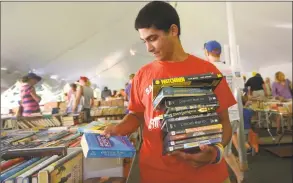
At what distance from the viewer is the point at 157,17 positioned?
0.76m

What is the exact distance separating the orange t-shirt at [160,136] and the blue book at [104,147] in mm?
77

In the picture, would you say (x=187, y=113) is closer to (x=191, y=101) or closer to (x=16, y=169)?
(x=191, y=101)

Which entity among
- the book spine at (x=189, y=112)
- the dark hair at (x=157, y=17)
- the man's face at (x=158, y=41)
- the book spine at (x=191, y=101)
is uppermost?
the dark hair at (x=157, y=17)

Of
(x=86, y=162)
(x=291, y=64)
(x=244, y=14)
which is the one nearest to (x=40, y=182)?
(x=86, y=162)

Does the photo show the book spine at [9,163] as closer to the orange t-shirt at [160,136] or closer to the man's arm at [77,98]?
the orange t-shirt at [160,136]

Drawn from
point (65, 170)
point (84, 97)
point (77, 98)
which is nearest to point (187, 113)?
point (65, 170)

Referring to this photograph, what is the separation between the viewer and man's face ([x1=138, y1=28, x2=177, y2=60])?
771 mm

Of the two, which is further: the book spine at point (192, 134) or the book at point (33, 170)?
the book at point (33, 170)

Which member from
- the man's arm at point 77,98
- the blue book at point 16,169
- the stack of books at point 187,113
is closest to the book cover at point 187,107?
the stack of books at point 187,113

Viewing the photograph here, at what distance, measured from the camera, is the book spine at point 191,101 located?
0.67 meters

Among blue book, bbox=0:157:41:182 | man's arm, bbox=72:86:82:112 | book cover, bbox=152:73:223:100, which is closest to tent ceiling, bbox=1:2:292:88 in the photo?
man's arm, bbox=72:86:82:112

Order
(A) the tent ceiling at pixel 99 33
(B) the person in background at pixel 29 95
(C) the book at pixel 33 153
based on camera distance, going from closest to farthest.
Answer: (C) the book at pixel 33 153, (B) the person in background at pixel 29 95, (A) the tent ceiling at pixel 99 33

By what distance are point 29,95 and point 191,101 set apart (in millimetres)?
3252

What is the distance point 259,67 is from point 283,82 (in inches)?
238
